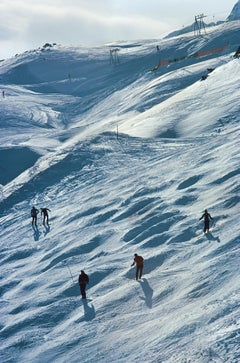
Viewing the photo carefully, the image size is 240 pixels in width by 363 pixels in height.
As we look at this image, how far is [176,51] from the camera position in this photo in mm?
70188

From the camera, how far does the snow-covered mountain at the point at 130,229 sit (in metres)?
14.0

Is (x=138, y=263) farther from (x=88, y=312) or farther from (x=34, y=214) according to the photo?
(x=34, y=214)

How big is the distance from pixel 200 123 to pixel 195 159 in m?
7.13

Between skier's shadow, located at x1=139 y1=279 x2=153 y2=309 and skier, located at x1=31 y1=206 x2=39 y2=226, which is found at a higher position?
skier, located at x1=31 y1=206 x2=39 y2=226

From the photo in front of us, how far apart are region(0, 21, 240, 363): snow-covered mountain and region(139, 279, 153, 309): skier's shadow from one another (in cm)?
4

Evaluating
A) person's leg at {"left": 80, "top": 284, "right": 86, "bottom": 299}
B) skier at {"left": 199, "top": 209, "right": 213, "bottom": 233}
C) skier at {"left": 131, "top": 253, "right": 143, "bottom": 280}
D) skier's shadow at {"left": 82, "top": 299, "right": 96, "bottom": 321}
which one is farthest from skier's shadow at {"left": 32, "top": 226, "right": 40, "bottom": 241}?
skier at {"left": 199, "top": 209, "right": 213, "bottom": 233}

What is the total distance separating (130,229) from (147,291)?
664 cm

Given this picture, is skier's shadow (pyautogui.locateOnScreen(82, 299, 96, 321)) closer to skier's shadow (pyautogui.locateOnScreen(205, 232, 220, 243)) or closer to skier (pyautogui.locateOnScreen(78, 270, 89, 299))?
skier (pyautogui.locateOnScreen(78, 270, 89, 299))

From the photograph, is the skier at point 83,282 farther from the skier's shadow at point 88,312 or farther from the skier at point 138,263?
the skier at point 138,263

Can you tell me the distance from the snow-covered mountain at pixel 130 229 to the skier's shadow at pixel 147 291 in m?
0.04

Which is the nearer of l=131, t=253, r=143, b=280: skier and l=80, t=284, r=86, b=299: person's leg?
l=131, t=253, r=143, b=280: skier

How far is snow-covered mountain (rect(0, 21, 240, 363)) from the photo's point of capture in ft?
45.9

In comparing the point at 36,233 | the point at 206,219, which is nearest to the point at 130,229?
the point at 206,219

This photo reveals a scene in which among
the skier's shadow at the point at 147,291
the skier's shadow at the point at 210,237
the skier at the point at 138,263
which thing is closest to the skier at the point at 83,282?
the skier at the point at 138,263
